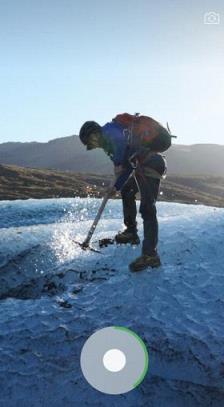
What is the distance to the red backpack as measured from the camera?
7844 mm

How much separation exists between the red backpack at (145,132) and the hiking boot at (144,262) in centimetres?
172

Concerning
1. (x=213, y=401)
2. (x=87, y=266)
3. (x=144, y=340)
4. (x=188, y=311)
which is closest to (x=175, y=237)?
(x=87, y=266)

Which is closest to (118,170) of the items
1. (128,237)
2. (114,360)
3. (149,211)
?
(149,211)

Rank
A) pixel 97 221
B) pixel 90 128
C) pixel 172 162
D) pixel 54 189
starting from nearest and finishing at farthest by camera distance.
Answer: pixel 90 128 → pixel 97 221 → pixel 54 189 → pixel 172 162

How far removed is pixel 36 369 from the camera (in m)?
5.33

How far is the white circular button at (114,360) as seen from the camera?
5402 millimetres

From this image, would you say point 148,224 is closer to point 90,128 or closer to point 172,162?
point 90,128

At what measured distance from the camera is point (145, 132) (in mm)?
7852

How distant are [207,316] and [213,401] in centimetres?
126

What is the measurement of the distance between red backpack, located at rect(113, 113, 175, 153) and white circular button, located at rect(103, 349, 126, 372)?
3.43 meters

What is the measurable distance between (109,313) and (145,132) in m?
2.99

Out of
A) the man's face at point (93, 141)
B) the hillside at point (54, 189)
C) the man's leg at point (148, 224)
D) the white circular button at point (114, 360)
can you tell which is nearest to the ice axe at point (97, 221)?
the man's leg at point (148, 224)

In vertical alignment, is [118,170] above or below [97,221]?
above

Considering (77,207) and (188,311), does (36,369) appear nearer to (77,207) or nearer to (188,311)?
(188,311)
